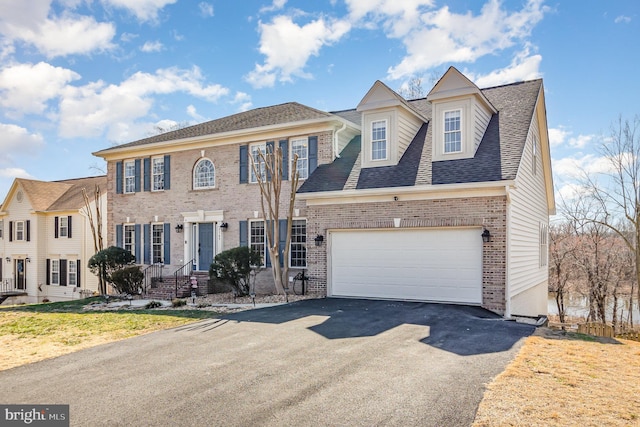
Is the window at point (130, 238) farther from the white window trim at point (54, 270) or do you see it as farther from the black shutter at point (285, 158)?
the white window trim at point (54, 270)

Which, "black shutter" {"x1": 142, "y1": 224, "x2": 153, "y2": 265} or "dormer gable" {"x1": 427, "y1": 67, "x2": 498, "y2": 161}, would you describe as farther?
Result: "black shutter" {"x1": 142, "y1": 224, "x2": 153, "y2": 265}

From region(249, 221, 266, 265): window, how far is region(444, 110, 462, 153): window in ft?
24.7

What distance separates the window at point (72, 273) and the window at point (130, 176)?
30.0 feet

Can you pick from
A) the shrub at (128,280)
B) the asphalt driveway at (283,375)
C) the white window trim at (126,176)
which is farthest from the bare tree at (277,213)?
the white window trim at (126,176)

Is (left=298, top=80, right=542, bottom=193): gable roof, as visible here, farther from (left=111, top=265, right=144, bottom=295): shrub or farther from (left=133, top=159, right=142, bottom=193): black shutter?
(left=133, top=159, right=142, bottom=193): black shutter

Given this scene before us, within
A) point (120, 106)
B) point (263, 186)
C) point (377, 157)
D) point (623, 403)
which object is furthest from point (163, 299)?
point (120, 106)

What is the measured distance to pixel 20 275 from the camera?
29.9m

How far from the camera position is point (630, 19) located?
14680 mm

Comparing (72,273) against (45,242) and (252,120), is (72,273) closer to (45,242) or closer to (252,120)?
(45,242)

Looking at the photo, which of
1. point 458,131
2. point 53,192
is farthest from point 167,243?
point 53,192

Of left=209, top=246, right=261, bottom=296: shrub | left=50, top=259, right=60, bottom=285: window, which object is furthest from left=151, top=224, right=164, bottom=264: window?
left=50, top=259, right=60, bottom=285: window

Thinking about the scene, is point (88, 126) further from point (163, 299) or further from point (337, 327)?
point (337, 327)

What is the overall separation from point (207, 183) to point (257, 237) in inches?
136

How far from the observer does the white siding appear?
479 inches
